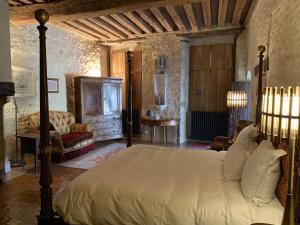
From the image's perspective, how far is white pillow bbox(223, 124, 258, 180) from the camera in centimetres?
200

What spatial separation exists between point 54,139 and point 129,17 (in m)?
2.99

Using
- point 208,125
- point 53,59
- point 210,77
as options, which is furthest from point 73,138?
point 210,77

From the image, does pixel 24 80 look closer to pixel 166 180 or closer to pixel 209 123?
pixel 166 180

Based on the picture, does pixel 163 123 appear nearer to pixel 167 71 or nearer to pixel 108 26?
pixel 167 71

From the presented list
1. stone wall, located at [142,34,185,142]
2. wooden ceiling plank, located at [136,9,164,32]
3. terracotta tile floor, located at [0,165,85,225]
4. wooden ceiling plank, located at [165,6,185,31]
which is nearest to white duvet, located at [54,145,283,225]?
terracotta tile floor, located at [0,165,85,225]

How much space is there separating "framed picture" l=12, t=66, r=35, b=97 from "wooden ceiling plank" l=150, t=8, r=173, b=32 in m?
2.89

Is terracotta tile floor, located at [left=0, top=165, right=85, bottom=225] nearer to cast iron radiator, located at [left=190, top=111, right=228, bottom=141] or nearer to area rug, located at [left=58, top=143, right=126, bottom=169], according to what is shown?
area rug, located at [left=58, top=143, right=126, bottom=169]

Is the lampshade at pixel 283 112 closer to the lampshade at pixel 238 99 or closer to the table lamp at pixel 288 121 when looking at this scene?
the table lamp at pixel 288 121

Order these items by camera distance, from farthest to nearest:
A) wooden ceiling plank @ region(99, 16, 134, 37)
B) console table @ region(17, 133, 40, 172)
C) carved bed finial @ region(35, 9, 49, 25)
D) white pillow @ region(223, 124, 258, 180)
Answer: wooden ceiling plank @ region(99, 16, 134, 37) < console table @ region(17, 133, 40, 172) < white pillow @ region(223, 124, 258, 180) < carved bed finial @ region(35, 9, 49, 25)

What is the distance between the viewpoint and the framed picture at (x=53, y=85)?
546 cm

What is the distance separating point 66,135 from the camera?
16.5 feet

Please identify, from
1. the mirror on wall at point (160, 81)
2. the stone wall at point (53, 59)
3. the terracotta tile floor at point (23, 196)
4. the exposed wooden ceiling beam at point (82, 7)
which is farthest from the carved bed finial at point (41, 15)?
the mirror on wall at point (160, 81)

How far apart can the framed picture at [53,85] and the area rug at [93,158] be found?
1760 mm

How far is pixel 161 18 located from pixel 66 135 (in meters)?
3.30
